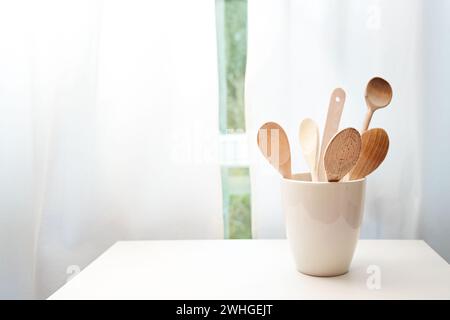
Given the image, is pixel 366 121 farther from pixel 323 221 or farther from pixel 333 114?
pixel 323 221

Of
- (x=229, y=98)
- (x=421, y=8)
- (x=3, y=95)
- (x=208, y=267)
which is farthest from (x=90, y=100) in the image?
(x=421, y=8)

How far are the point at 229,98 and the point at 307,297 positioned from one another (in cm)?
56

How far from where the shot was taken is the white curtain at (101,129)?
105 centimetres

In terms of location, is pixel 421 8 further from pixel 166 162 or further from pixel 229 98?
pixel 166 162

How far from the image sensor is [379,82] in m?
0.82

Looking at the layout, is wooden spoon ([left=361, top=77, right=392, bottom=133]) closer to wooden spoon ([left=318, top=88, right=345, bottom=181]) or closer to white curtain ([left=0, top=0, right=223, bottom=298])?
wooden spoon ([left=318, top=88, right=345, bottom=181])

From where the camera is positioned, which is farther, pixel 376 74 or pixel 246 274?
pixel 376 74

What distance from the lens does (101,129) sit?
108 centimetres

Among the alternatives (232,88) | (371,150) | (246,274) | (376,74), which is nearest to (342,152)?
(371,150)

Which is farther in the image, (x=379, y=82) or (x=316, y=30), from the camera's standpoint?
(x=316, y=30)

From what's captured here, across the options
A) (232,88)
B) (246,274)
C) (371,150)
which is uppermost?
(232,88)

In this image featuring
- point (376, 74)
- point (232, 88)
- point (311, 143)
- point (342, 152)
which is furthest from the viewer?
point (232, 88)

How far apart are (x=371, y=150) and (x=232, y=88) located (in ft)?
1.45

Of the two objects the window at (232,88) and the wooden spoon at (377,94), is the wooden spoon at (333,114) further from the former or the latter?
the window at (232,88)
